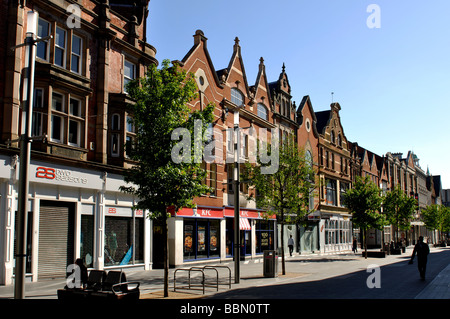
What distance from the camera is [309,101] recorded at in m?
47.6

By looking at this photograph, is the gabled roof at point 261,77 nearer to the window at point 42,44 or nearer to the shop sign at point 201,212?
the shop sign at point 201,212

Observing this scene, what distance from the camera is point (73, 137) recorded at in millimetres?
19750

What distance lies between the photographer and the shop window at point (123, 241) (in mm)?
20859

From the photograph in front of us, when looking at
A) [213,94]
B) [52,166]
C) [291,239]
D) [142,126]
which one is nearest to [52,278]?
[52,166]

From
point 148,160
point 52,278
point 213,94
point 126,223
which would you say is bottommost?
point 52,278

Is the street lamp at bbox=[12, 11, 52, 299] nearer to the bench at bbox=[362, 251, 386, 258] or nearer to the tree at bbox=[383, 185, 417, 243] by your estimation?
the bench at bbox=[362, 251, 386, 258]

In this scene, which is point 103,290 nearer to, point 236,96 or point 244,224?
point 244,224

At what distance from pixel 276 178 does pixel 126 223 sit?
27.3 ft

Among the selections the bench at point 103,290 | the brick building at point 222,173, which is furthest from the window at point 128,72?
the bench at point 103,290

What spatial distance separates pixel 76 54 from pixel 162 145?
8510 mm

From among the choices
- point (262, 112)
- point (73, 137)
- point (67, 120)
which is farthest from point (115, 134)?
point (262, 112)
